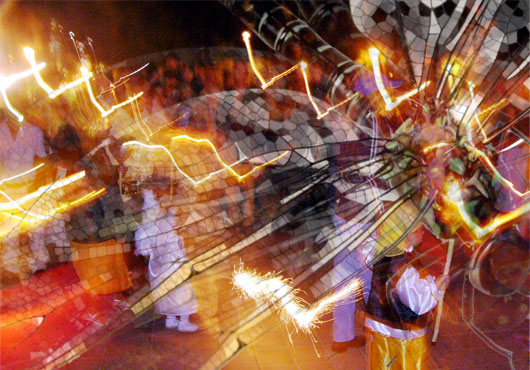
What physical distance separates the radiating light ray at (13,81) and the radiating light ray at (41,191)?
0.45 metres

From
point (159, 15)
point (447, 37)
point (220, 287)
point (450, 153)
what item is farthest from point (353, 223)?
point (159, 15)

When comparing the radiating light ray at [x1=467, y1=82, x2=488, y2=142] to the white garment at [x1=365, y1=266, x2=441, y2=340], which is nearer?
the radiating light ray at [x1=467, y1=82, x2=488, y2=142]

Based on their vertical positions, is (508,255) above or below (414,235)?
below

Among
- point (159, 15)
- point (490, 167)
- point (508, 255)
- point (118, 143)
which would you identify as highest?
point (159, 15)

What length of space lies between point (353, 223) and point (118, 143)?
2.46 feet

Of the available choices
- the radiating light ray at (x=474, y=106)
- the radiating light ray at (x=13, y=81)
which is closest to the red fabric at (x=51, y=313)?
the radiating light ray at (x=13, y=81)

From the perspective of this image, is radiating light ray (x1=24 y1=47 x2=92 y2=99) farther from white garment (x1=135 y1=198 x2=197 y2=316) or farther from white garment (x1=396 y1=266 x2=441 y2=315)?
white garment (x1=396 y1=266 x2=441 y2=315)

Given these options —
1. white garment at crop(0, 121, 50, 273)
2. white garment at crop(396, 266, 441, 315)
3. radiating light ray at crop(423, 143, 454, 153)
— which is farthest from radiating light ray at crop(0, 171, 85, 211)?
white garment at crop(396, 266, 441, 315)

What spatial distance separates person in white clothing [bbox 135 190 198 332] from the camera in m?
1.22

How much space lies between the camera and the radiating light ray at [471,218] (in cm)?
89

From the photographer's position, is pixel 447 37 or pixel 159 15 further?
pixel 159 15

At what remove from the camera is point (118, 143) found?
123 cm

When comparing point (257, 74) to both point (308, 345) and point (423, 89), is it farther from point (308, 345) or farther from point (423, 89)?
point (308, 345)

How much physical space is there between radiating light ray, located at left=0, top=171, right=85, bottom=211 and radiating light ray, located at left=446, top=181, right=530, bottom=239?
105cm
